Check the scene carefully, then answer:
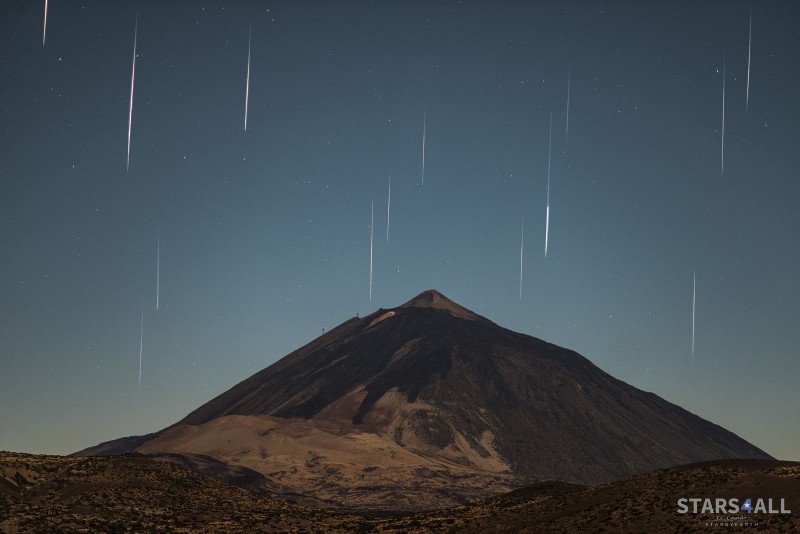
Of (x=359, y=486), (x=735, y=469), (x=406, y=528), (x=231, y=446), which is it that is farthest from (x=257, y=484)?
(x=735, y=469)

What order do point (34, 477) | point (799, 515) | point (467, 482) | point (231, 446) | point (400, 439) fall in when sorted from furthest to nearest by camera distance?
1. point (400, 439)
2. point (231, 446)
3. point (467, 482)
4. point (34, 477)
5. point (799, 515)

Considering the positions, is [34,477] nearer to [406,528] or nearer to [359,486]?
[406,528]

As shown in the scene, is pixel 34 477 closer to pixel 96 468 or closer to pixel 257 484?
pixel 96 468

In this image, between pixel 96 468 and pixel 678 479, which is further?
pixel 96 468

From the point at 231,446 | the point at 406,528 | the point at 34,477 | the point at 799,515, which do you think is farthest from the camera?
the point at 231,446

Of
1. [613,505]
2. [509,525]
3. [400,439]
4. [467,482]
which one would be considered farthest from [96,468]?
[400,439]

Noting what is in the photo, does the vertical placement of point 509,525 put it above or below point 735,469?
below
